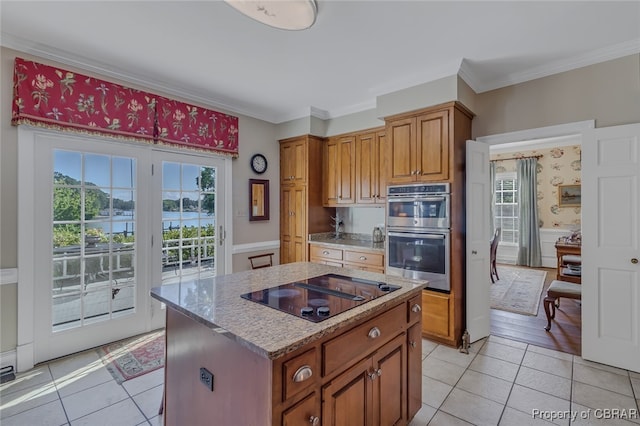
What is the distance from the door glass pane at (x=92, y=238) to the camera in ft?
9.12

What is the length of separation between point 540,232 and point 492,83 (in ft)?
16.2

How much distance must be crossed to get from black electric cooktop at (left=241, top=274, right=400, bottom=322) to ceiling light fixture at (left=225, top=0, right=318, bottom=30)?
64.8 inches

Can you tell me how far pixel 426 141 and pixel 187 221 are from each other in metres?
2.90

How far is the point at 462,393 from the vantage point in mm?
2264

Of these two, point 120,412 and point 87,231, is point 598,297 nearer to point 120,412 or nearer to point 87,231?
point 120,412

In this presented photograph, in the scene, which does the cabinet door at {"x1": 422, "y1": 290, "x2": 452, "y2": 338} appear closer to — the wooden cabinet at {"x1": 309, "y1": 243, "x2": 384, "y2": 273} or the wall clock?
the wooden cabinet at {"x1": 309, "y1": 243, "x2": 384, "y2": 273}

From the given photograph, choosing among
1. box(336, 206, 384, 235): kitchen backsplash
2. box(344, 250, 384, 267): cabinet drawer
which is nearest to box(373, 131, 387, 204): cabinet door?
box(336, 206, 384, 235): kitchen backsplash

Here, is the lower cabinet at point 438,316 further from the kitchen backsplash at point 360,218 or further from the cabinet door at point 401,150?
the kitchen backsplash at point 360,218

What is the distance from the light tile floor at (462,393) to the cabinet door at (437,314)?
285 millimetres

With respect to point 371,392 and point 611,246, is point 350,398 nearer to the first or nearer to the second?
point 371,392

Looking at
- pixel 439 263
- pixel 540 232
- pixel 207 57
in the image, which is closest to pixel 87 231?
pixel 207 57

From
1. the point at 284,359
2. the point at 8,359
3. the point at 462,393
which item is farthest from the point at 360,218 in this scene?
the point at 8,359

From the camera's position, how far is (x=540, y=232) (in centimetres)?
667

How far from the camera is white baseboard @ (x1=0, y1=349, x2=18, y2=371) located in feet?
8.03
